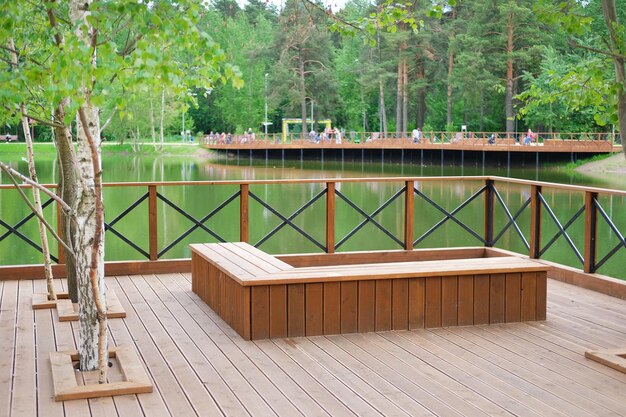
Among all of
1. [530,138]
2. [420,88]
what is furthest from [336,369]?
[420,88]

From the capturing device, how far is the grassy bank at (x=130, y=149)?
50312 millimetres

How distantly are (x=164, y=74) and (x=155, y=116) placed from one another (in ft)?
165

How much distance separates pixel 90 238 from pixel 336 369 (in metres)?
1.41

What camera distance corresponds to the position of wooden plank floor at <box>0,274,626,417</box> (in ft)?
13.1

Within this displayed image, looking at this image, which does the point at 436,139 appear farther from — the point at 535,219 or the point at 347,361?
the point at 347,361

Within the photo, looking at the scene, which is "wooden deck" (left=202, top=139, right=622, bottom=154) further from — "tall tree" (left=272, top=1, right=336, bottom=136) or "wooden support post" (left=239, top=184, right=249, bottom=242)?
"wooden support post" (left=239, top=184, right=249, bottom=242)

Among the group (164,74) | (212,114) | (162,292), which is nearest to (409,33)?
(212,114)

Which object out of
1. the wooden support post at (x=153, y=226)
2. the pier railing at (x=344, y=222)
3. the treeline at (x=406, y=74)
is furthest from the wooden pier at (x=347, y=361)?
the treeline at (x=406, y=74)

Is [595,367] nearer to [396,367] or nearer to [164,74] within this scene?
[396,367]

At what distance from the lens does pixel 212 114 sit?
65.7 meters

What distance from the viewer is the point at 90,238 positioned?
4391mm

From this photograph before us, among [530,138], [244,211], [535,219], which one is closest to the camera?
[535,219]

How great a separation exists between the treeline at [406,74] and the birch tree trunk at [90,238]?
25.2 meters

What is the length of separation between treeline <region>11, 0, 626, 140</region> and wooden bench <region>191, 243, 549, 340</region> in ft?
79.0
